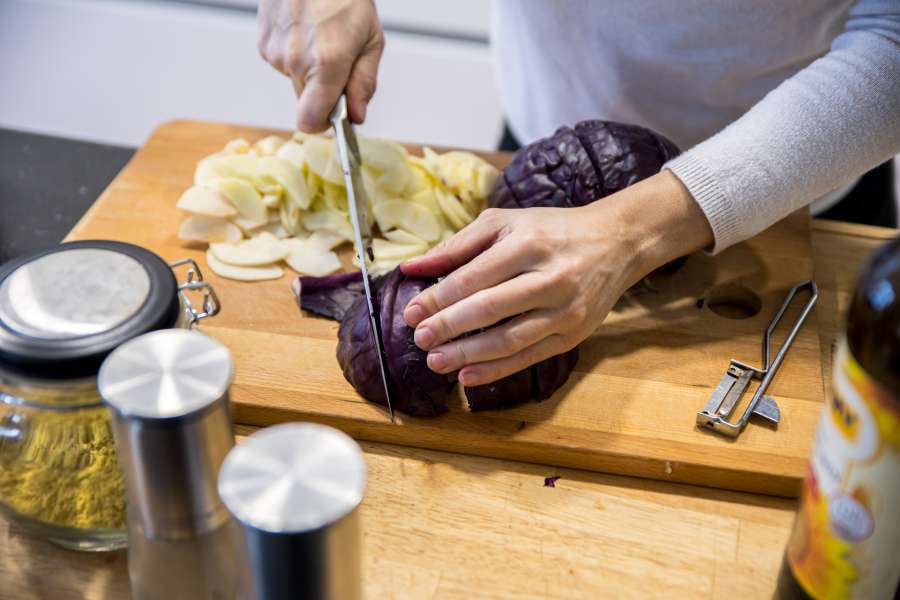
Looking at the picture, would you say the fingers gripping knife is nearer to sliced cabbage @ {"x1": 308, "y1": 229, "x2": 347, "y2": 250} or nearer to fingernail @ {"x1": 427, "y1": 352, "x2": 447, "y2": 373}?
fingernail @ {"x1": 427, "y1": 352, "x2": 447, "y2": 373}

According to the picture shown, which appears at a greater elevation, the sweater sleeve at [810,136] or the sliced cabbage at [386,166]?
the sweater sleeve at [810,136]

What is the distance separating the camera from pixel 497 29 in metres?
1.86

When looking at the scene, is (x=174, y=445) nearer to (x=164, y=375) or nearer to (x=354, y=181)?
(x=164, y=375)

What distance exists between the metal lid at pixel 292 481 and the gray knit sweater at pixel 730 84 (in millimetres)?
767

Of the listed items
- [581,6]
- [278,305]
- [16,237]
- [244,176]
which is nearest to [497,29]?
[581,6]

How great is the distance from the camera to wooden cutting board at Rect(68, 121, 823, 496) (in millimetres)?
1172

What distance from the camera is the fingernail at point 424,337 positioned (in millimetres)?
1162

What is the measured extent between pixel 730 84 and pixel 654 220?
1.37 feet

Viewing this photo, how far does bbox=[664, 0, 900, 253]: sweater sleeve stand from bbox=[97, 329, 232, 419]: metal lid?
760 mm

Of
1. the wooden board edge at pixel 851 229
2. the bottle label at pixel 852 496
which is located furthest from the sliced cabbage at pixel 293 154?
the bottle label at pixel 852 496

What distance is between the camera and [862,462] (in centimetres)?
78

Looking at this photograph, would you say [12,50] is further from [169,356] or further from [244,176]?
[169,356]

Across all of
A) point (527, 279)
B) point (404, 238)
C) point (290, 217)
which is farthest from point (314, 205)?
point (527, 279)

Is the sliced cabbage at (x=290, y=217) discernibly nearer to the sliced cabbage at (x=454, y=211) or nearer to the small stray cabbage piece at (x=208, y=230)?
the small stray cabbage piece at (x=208, y=230)
